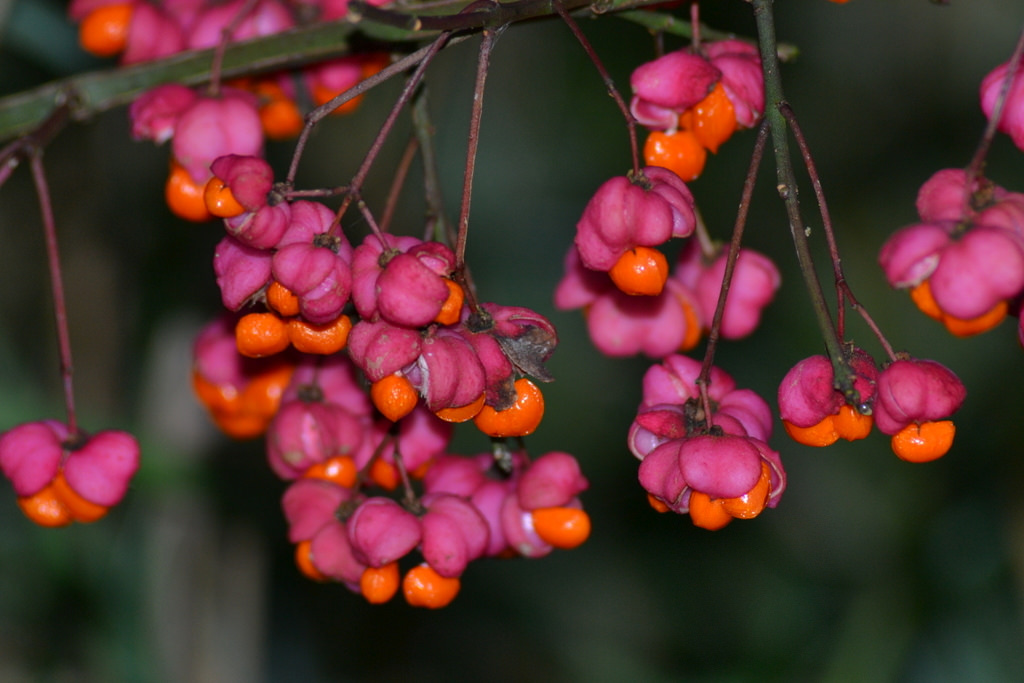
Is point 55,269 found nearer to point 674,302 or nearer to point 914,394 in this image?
point 674,302

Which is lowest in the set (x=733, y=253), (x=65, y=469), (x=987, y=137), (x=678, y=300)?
(x=65, y=469)

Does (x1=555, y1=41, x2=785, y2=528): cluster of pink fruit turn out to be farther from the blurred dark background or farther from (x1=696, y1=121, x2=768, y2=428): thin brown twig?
the blurred dark background

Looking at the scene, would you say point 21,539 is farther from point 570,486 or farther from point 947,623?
point 947,623

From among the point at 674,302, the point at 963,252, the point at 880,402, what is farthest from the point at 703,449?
the point at 674,302

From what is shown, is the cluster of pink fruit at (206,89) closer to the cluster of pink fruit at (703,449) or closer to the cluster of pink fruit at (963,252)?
the cluster of pink fruit at (703,449)

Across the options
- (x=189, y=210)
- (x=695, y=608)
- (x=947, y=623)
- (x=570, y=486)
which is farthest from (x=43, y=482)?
(x=695, y=608)
